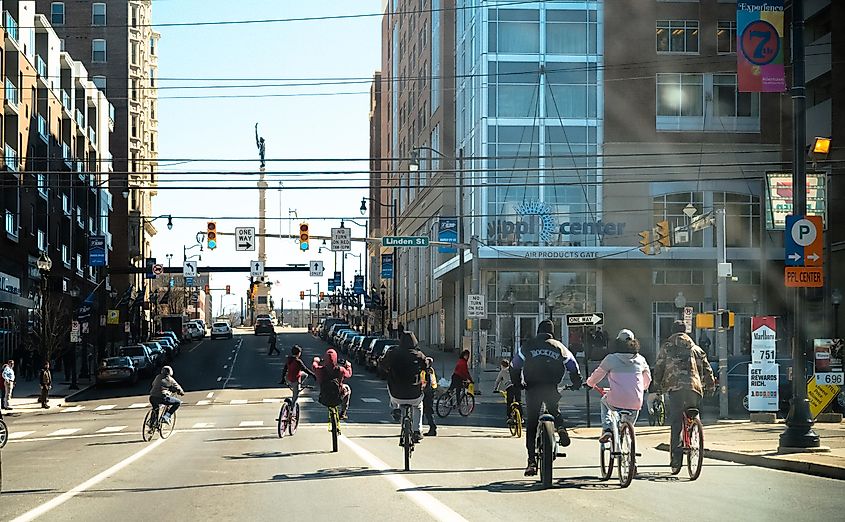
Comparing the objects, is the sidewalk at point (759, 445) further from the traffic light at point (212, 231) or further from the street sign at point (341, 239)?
the street sign at point (341, 239)

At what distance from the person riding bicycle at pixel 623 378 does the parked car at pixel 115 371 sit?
3942 centimetres

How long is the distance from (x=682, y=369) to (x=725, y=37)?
46.7 meters

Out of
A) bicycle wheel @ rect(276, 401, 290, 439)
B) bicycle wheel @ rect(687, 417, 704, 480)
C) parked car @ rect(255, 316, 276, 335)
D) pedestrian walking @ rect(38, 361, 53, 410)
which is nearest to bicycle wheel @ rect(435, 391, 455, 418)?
bicycle wheel @ rect(276, 401, 290, 439)

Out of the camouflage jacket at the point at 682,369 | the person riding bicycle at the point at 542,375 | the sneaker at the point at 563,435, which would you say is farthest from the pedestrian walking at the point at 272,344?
the person riding bicycle at the point at 542,375

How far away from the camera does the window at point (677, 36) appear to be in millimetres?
57750

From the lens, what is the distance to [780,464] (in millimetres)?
16531

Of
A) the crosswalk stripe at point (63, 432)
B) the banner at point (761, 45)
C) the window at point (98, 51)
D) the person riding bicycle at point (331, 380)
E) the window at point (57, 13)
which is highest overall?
the window at point (57, 13)

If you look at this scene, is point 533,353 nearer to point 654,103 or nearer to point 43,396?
point 43,396

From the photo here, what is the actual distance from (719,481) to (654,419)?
1236cm

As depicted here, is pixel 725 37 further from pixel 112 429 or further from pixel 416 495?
pixel 416 495

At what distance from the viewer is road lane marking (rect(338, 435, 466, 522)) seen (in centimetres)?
1080

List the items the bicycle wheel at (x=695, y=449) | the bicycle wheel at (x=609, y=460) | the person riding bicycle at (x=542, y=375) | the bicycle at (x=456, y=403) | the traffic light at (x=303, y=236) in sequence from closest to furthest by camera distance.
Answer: the bicycle wheel at (x=609, y=460) < the person riding bicycle at (x=542, y=375) < the bicycle wheel at (x=695, y=449) < the bicycle at (x=456, y=403) < the traffic light at (x=303, y=236)

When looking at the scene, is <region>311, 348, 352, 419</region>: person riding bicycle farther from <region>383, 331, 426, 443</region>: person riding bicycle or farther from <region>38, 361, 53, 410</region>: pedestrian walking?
<region>38, 361, 53, 410</region>: pedestrian walking

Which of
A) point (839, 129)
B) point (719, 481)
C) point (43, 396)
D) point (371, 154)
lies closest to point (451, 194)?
point (839, 129)
